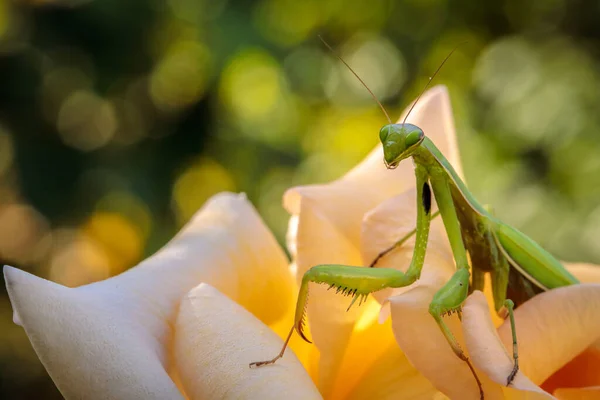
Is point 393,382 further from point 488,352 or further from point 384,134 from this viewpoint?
point 384,134

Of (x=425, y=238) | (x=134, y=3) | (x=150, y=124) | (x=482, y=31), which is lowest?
(x=425, y=238)

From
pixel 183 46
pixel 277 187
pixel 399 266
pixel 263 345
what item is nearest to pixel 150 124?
pixel 183 46

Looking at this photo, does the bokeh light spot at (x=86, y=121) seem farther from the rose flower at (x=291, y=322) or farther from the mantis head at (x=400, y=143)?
the mantis head at (x=400, y=143)

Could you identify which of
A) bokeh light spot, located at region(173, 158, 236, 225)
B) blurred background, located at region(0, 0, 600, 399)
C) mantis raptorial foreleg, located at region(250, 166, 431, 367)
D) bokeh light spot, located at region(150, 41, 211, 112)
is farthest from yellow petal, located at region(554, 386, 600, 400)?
bokeh light spot, located at region(150, 41, 211, 112)

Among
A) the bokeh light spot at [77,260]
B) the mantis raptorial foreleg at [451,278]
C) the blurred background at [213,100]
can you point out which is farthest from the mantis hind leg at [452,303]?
the bokeh light spot at [77,260]

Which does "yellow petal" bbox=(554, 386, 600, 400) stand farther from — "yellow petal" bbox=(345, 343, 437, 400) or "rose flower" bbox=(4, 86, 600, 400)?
"yellow petal" bbox=(345, 343, 437, 400)

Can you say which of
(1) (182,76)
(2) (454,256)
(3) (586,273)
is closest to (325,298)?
(2) (454,256)

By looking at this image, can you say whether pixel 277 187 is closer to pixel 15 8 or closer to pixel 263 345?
pixel 15 8
